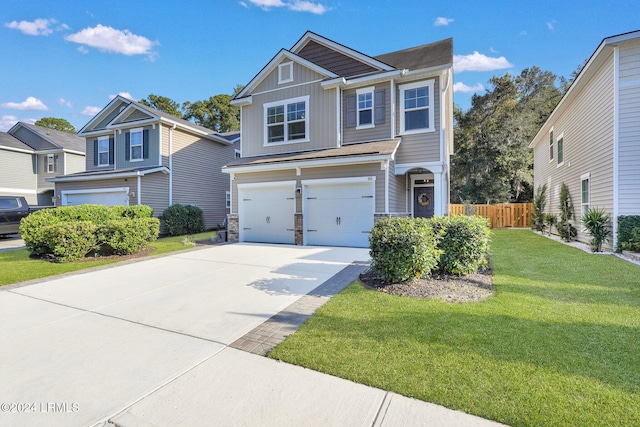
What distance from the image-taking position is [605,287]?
5.11 m

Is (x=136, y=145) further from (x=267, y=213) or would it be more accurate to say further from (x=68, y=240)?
(x=68, y=240)

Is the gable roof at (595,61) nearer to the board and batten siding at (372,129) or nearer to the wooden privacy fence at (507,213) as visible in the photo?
the board and batten siding at (372,129)

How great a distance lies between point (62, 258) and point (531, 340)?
412 inches

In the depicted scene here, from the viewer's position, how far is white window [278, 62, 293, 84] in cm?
1248

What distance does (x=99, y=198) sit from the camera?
15773mm

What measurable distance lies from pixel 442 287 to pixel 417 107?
7937 mm

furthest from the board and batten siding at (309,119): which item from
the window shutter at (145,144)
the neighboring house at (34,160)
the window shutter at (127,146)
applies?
the neighboring house at (34,160)

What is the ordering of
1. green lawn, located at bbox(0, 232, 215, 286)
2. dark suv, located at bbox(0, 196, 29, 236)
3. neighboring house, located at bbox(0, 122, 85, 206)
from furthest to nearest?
neighboring house, located at bbox(0, 122, 85, 206) → dark suv, located at bbox(0, 196, 29, 236) → green lawn, located at bbox(0, 232, 215, 286)

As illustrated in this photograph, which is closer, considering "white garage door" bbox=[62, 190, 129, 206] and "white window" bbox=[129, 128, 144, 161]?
"white garage door" bbox=[62, 190, 129, 206]

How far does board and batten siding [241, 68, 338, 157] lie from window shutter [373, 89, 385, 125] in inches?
61.3

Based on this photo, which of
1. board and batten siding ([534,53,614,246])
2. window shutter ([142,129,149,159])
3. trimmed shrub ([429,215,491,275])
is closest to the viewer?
trimmed shrub ([429,215,491,275])

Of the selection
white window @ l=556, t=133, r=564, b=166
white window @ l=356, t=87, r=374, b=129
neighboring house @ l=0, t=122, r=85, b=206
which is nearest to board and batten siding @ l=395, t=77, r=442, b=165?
white window @ l=356, t=87, r=374, b=129

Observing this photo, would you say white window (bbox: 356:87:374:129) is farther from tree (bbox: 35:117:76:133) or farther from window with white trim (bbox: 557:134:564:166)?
tree (bbox: 35:117:76:133)

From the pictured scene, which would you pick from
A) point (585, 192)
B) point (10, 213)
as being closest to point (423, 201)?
point (585, 192)
